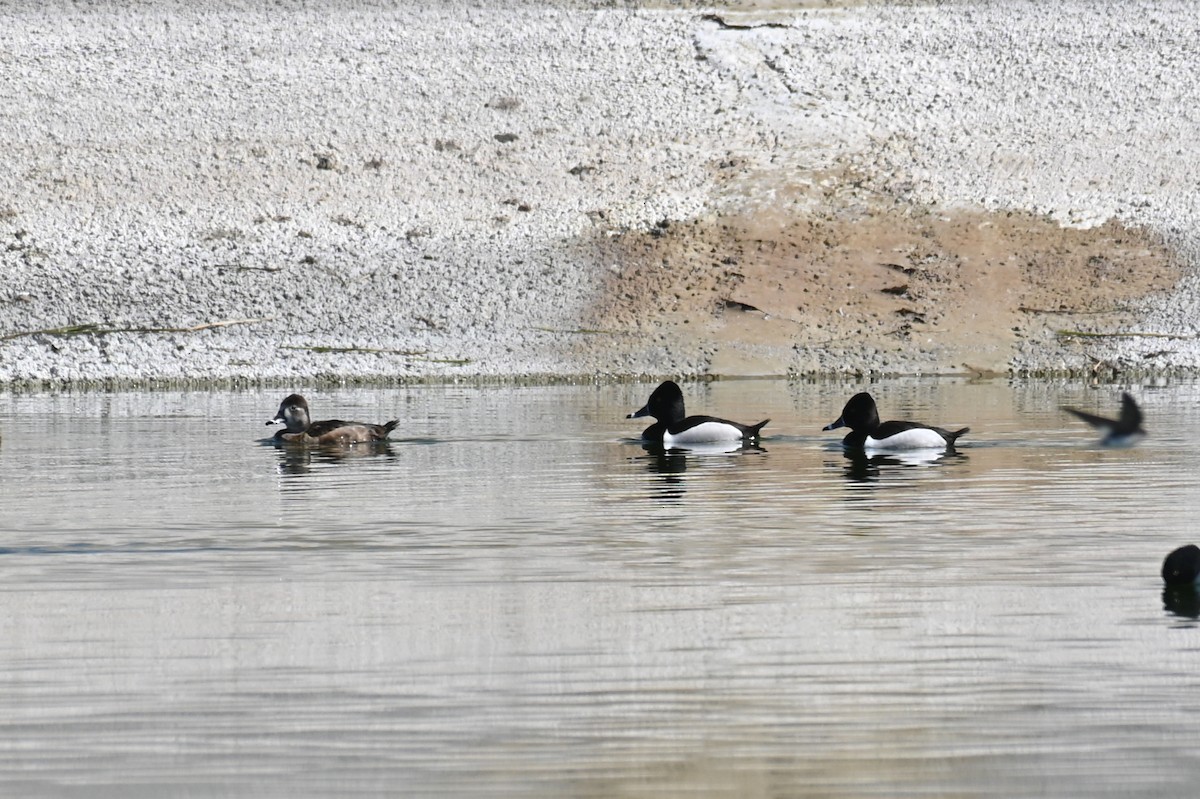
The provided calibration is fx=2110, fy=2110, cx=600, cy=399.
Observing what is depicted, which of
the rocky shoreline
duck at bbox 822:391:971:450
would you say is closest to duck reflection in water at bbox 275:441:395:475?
duck at bbox 822:391:971:450

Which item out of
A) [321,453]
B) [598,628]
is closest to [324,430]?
[321,453]

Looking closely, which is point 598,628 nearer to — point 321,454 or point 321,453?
point 321,454

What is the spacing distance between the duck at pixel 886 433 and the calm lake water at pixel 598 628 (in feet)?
4.36

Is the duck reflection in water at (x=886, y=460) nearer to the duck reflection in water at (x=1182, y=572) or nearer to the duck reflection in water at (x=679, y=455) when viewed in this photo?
the duck reflection in water at (x=679, y=455)

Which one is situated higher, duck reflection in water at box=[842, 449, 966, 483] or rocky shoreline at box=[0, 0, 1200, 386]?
rocky shoreline at box=[0, 0, 1200, 386]

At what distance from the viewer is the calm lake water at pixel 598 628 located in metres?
9.61

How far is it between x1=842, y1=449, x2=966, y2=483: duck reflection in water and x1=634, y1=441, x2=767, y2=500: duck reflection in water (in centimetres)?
134

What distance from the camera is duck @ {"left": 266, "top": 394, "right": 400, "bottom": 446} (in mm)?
27047

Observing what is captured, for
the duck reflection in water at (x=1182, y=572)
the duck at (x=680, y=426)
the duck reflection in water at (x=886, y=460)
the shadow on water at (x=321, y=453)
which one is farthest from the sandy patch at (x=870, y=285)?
the duck reflection in water at (x=1182, y=572)

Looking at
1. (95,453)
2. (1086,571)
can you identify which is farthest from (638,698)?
(95,453)

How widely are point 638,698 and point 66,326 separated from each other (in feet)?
118

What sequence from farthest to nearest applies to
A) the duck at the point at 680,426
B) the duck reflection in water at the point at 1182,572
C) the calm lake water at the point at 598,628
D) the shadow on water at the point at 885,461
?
the duck at the point at 680,426 → the shadow on water at the point at 885,461 → the duck reflection in water at the point at 1182,572 → the calm lake water at the point at 598,628

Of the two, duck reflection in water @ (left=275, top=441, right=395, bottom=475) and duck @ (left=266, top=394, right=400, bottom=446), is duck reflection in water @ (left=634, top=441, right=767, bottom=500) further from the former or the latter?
duck @ (left=266, top=394, right=400, bottom=446)

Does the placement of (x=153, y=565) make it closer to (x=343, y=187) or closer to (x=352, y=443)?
(x=352, y=443)
